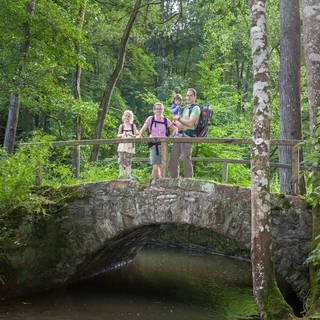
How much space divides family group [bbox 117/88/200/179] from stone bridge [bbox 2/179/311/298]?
0.32 m

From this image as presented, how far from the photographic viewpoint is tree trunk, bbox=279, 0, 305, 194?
8.68 meters

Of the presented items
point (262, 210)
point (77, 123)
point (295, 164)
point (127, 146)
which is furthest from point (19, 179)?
point (77, 123)

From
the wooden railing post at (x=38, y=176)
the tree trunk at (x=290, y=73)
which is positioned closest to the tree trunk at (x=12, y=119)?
the wooden railing post at (x=38, y=176)

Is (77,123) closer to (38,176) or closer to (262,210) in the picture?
(38,176)

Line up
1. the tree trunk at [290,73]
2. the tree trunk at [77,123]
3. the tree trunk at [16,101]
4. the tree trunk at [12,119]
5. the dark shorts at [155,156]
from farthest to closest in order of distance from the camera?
the tree trunk at [77,123], the tree trunk at [12,119], the tree trunk at [16,101], the tree trunk at [290,73], the dark shorts at [155,156]

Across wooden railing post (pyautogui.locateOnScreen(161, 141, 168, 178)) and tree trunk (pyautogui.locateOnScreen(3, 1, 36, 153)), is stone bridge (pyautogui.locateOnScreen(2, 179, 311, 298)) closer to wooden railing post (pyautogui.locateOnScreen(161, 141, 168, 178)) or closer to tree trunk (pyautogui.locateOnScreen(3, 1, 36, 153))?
wooden railing post (pyautogui.locateOnScreen(161, 141, 168, 178))

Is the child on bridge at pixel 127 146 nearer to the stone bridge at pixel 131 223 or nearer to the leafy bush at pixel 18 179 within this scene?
the stone bridge at pixel 131 223

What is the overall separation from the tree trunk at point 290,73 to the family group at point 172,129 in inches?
73.5

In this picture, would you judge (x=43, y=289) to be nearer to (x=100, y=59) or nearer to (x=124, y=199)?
(x=124, y=199)

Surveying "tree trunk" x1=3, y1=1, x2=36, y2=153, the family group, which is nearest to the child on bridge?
the family group

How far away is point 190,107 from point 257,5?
230 centimetres

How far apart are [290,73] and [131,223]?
4.10m

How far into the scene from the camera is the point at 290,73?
8773mm

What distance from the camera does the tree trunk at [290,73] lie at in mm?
8680
